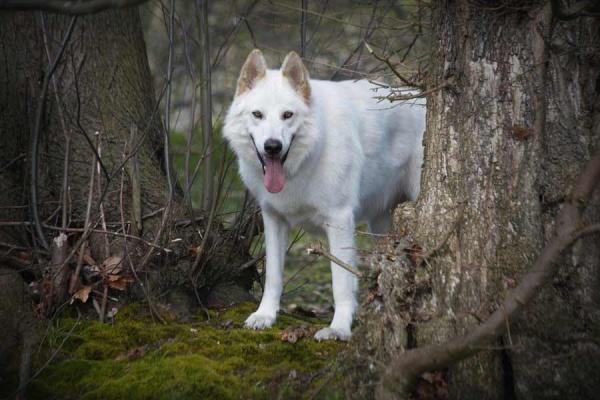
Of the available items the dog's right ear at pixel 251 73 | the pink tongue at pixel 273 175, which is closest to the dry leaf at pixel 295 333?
the pink tongue at pixel 273 175

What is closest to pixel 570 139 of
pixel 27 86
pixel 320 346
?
pixel 320 346

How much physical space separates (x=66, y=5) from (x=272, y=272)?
2964 mm

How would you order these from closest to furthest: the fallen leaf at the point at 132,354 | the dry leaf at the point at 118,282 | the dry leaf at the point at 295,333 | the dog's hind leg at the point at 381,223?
the fallen leaf at the point at 132,354 < the dry leaf at the point at 295,333 < the dry leaf at the point at 118,282 < the dog's hind leg at the point at 381,223

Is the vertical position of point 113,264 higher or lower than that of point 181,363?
higher

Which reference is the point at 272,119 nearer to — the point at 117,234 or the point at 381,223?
the point at 117,234

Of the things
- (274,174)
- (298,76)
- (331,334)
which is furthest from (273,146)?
(331,334)

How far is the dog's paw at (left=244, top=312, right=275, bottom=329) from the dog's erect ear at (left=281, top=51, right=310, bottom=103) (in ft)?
4.72

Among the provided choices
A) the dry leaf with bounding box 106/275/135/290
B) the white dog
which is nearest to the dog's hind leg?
the white dog

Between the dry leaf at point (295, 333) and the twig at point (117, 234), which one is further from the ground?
the twig at point (117, 234)

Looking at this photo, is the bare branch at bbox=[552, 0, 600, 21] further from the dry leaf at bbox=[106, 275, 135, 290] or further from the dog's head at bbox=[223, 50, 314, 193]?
the dry leaf at bbox=[106, 275, 135, 290]

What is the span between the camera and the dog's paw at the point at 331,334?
404 centimetres

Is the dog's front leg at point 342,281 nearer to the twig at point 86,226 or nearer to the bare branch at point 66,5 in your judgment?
the twig at point 86,226

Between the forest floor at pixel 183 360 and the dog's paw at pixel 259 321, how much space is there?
6 cm

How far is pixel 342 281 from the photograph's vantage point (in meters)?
4.38
